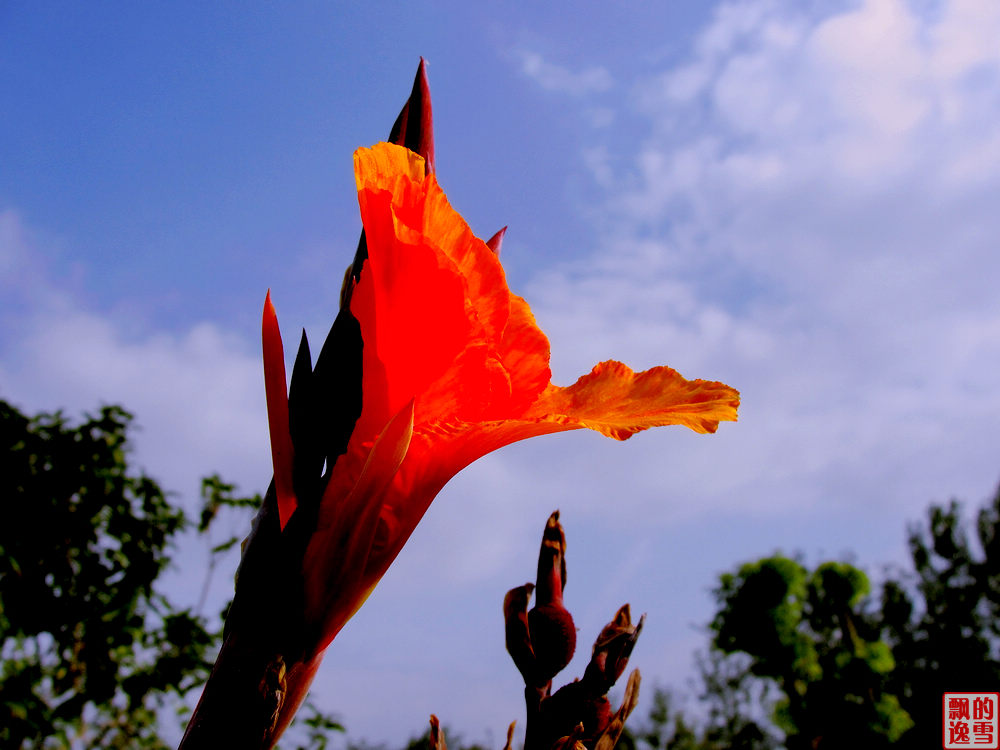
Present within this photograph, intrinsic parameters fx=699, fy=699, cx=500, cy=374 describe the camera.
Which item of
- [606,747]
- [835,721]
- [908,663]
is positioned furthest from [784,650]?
[606,747]

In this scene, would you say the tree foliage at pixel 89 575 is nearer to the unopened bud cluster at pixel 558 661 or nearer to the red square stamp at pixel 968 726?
the unopened bud cluster at pixel 558 661

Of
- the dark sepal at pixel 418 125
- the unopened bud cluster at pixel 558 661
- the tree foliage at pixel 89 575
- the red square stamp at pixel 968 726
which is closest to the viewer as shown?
the unopened bud cluster at pixel 558 661

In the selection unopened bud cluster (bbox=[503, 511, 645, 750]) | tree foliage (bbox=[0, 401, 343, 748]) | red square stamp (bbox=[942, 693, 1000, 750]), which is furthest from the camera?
red square stamp (bbox=[942, 693, 1000, 750])

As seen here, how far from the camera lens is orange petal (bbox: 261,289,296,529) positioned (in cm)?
52

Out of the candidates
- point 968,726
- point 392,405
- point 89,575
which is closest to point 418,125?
point 392,405

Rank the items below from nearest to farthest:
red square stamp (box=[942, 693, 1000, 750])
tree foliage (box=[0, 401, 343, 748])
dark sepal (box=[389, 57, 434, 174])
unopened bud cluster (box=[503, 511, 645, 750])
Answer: unopened bud cluster (box=[503, 511, 645, 750]) < dark sepal (box=[389, 57, 434, 174]) < tree foliage (box=[0, 401, 343, 748]) < red square stamp (box=[942, 693, 1000, 750])

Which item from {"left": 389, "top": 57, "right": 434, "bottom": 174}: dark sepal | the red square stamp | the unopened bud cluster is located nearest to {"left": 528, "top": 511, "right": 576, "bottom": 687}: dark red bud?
the unopened bud cluster

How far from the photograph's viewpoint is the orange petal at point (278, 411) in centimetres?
52

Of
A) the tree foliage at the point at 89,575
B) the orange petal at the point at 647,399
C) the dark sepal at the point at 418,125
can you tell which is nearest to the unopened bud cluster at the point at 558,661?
the orange petal at the point at 647,399

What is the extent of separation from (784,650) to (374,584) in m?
12.3

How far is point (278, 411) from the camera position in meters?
0.53

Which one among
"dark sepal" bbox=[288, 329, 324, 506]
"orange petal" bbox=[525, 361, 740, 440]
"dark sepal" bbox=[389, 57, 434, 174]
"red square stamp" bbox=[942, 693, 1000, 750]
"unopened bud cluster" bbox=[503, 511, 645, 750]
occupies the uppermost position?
"red square stamp" bbox=[942, 693, 1000, 750]

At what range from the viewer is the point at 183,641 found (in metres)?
3.07

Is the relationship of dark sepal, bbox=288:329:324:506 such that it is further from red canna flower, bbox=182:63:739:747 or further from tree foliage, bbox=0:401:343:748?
tree foliage, bbox=0:401:343:748
